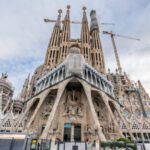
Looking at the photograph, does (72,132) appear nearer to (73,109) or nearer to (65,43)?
(73,109)

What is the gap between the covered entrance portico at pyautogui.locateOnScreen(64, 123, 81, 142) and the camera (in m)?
18.6

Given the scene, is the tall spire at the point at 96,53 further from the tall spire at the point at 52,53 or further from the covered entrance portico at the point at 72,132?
the covered entrance portico at the point at 72,132

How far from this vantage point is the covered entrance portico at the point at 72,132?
18.6 metres

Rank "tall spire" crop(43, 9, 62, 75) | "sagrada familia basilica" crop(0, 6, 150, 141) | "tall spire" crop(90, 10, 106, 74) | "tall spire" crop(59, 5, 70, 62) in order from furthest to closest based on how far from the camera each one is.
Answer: "tall spire" crop(90, 10, 106, 74), "tall spire" crop(59, 5, 70, 62), "tall spire" crop(43, 9, 62, 75), "sagrada familia basilica" crop(0, 6, 150, 141)

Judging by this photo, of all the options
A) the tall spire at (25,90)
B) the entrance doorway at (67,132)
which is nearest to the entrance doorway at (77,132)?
the entrance doorway at (67,132)

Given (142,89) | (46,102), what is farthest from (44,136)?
(142,89)

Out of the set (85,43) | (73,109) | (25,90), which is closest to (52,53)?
(85,43)

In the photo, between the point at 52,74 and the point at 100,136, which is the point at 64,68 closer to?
the point at 52,74

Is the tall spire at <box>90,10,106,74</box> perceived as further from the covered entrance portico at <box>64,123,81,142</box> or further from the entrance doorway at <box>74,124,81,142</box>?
the covered entrance portico at <box>64,123,81,142</box>

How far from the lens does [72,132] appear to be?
736 inches

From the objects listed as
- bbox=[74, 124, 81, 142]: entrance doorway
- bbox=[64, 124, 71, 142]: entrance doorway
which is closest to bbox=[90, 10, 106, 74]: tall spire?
bbox=[74, 124, 81, 142]: entrance doorway

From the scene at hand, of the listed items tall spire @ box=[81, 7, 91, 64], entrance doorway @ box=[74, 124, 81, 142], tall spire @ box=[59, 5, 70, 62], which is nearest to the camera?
entrance doorway @ box=[74, 124, 81, 142]

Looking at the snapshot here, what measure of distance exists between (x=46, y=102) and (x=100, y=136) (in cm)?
1280

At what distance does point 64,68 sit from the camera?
23125 millimetres
